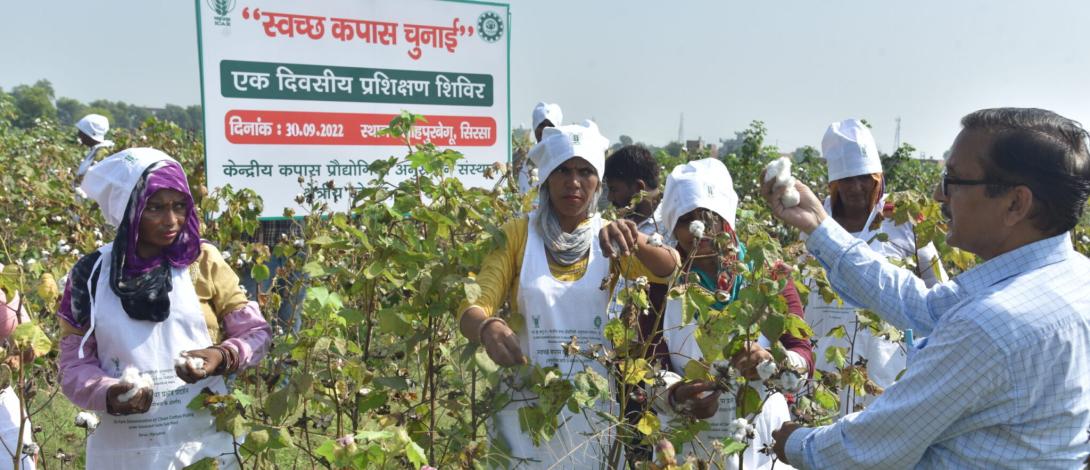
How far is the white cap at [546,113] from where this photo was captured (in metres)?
5.81

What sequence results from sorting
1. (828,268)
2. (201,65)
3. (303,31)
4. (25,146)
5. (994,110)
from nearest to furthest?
(994,110)
(828,268)
(201,65)
(303,31)
(25,146)

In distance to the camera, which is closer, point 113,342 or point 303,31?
point 113,342

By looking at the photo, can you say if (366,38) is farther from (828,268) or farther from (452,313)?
(828,268)

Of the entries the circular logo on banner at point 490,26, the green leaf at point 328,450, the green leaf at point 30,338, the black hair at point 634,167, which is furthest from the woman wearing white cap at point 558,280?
the circular logo on banner at point 490,26

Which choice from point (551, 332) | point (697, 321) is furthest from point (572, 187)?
point (697, 321)

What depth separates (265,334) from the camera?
2377 mm

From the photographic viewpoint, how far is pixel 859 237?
124 inches

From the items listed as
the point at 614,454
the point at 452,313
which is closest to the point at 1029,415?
the point at 614,454

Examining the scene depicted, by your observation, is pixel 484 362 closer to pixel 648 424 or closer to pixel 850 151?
pixel 648 424

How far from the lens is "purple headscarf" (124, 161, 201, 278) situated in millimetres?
2182

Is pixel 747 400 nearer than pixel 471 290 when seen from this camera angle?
Yes

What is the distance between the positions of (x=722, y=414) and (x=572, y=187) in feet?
2.43

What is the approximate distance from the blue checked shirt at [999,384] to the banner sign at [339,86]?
132 inches

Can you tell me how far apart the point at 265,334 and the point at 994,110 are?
1.89 meters
